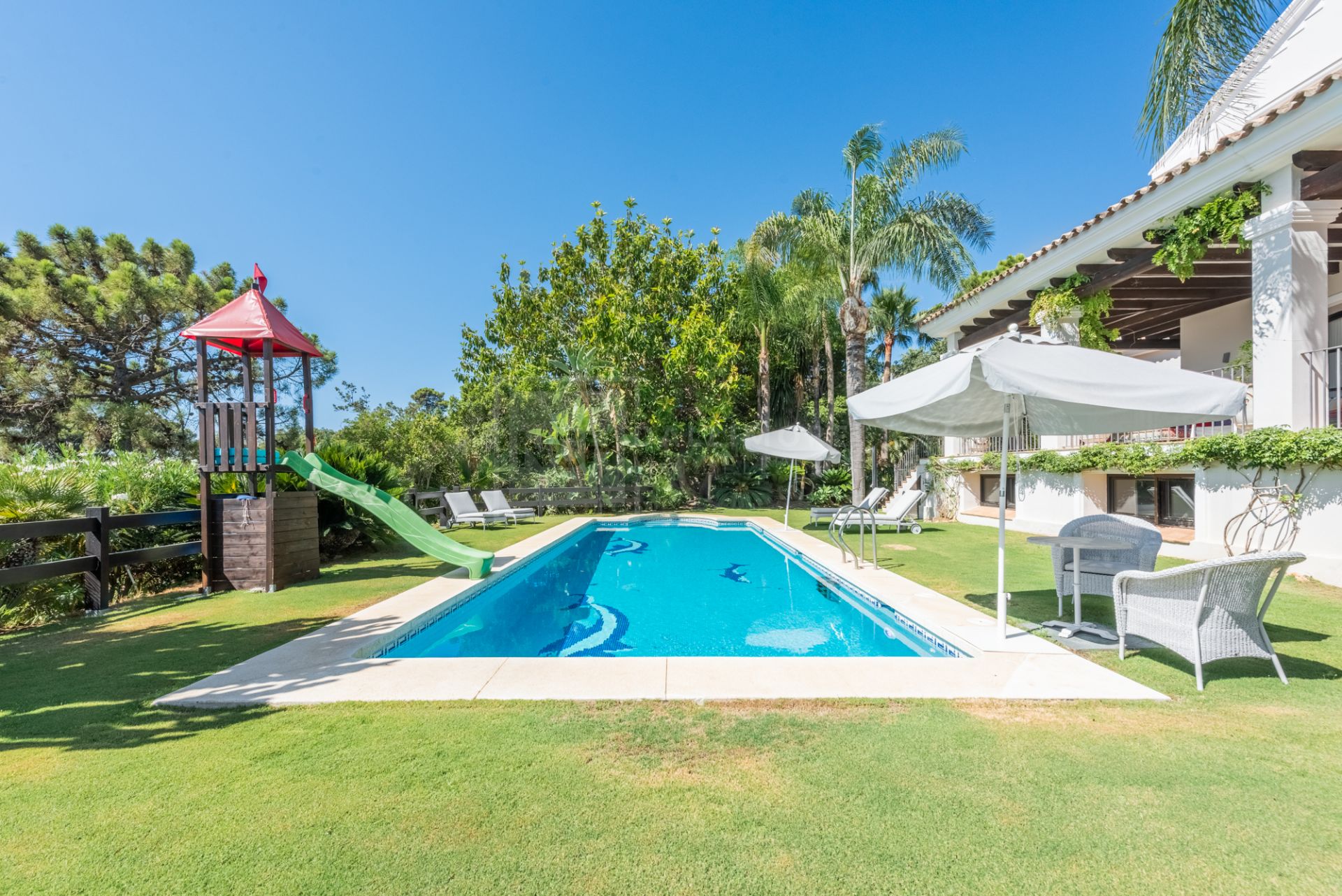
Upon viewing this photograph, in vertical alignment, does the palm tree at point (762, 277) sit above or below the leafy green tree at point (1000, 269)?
above

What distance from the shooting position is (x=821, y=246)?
1720 cm

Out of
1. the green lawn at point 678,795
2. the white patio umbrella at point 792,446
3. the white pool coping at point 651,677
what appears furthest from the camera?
the white patio umbrella at point 792,446

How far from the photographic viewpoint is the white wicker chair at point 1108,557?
538 cm

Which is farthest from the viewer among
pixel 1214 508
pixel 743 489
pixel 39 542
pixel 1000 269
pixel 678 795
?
pixel 743 489

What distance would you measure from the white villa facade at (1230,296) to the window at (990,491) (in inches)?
2.0

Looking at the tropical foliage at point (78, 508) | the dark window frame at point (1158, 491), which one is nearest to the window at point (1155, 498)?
the dark window frame at point (1158, 491)

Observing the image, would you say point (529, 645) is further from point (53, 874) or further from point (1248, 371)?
point (1248, 371)

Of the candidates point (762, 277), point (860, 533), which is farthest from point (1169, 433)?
point (762, 277)

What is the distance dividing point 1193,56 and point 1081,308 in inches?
165

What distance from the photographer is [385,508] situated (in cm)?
827

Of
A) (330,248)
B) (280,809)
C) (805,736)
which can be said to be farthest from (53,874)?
(330,248)

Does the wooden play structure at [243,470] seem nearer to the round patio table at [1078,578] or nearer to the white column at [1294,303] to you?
the round patio table at [1078,578]

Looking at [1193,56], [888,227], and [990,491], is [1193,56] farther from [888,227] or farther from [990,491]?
A: [990,491]

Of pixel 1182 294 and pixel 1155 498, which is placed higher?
pixel 1182 294
